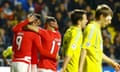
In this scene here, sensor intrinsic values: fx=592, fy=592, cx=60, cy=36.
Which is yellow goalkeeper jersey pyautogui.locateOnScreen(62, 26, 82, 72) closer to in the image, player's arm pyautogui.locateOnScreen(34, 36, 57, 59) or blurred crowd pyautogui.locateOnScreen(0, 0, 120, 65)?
player's arm pyautogui.locateOnScreen(34, 36, 57, 59)

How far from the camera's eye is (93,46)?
837 cm

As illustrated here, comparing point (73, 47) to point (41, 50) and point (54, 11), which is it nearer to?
point (41, 50)

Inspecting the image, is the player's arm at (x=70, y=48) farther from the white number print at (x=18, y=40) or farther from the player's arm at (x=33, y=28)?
the white number print at (x=18, y=40)

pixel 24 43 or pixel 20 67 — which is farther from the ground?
pixel 24 43

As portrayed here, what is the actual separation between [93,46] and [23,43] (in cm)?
151

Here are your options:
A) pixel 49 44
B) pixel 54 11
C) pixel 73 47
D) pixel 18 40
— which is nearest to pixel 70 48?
pixel 73 47

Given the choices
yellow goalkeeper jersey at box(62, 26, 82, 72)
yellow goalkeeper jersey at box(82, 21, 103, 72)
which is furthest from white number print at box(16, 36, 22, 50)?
yellow goalkeeper jersey at box(82, 21, 103, 72)

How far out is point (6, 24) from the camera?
18062mm

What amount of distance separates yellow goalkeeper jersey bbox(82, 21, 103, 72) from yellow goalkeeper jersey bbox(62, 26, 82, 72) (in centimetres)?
59

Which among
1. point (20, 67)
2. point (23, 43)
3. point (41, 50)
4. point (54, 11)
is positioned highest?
point (54, 11)

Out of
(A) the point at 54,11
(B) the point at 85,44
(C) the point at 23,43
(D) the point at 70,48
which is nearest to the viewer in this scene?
(B) the point at 85,44

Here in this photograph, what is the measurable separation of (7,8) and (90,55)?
10655 mm

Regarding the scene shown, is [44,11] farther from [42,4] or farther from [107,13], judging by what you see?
[107,13]

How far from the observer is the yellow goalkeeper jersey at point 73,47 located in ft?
29.5
